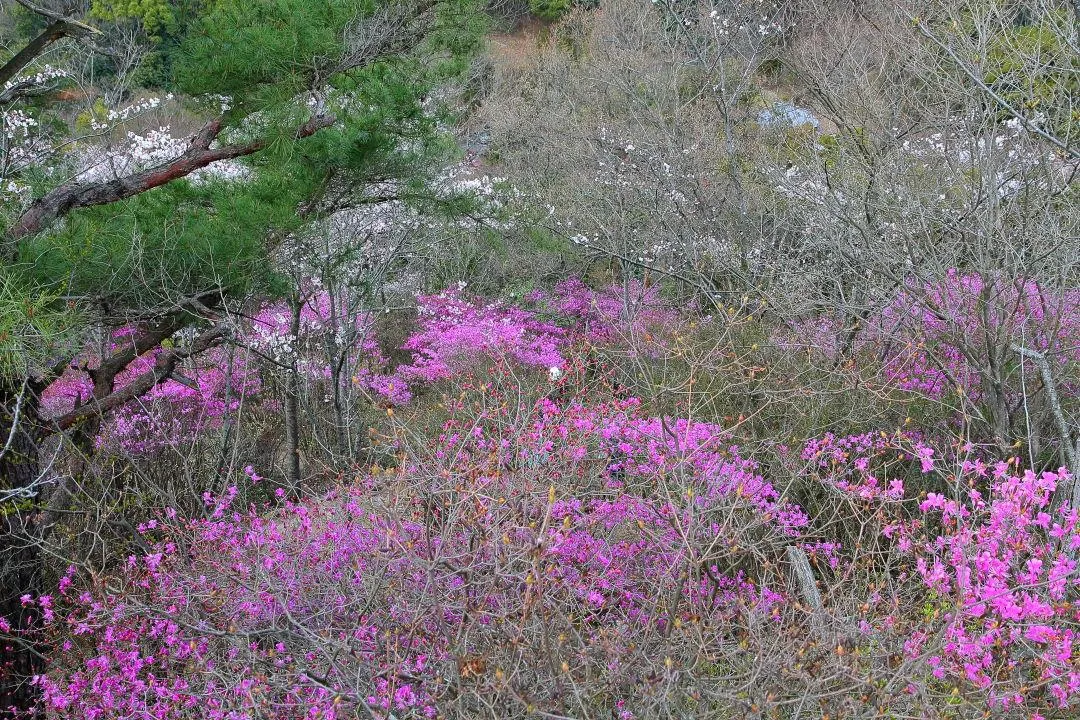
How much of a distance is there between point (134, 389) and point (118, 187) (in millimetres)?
1658

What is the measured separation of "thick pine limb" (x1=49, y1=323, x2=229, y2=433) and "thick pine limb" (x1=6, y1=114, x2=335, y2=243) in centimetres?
126

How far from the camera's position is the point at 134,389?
6.44 meters

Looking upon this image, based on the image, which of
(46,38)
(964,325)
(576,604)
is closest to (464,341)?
(964,325)

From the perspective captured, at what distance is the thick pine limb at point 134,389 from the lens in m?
6.18

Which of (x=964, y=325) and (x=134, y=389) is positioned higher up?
(x=964, y=325)

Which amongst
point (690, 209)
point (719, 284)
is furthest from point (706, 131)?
point (719, 284)

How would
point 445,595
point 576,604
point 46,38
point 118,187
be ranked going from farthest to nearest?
point 118,187, point 46,38, point 576,604, point 445,595

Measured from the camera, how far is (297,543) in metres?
4.89

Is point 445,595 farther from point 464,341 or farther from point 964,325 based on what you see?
point 464,341

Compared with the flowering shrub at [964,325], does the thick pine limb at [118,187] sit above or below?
above

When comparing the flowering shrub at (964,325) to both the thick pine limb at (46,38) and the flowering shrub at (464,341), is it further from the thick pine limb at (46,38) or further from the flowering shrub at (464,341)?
the thick pine limb at (46,38)

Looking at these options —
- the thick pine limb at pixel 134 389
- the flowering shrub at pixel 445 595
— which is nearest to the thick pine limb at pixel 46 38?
the thick pine limb at pixel 134 389

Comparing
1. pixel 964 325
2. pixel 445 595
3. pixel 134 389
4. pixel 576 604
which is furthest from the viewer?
pixel 134 389

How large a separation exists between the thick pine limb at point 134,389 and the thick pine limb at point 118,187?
4.12ft
